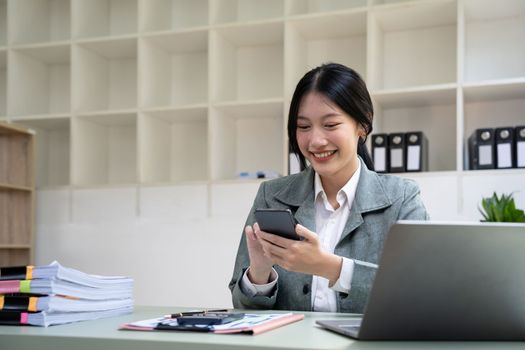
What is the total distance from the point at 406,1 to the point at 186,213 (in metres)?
1.67

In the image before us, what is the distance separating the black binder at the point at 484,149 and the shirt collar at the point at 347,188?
1.60 meters

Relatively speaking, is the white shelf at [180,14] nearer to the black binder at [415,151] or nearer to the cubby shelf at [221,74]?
the cubby shelf at [221,74]

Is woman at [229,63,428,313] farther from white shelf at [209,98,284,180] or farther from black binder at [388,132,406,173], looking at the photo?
white shelf at [209,98,284,180]

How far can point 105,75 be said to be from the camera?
14.4 ft

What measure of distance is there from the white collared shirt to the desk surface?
18.9 inches

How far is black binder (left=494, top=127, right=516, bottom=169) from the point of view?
3.25 metres

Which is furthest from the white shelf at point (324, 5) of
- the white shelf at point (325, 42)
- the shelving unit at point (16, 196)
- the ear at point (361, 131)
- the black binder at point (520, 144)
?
the ear at point (361, 131)

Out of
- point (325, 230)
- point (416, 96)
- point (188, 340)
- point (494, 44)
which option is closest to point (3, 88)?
point (416, 96)

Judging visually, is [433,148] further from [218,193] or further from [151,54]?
[151,54]

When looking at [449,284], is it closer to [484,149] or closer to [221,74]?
[484,149]

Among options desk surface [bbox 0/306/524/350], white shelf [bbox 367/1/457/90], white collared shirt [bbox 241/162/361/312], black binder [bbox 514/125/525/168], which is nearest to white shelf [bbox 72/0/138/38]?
white shelf [bbox 367/1/457/90]

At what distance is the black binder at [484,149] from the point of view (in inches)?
129

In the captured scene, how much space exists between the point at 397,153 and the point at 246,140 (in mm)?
1049

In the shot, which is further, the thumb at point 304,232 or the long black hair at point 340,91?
the long black hair at point 340,91
